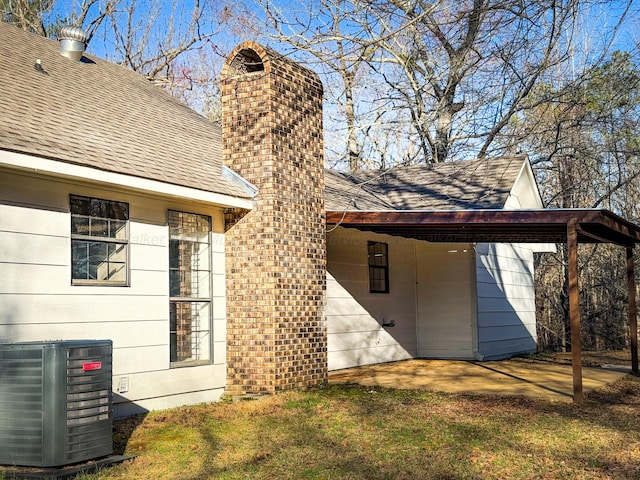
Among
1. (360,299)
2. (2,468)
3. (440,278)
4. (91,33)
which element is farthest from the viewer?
(91,33)

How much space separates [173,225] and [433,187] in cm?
795

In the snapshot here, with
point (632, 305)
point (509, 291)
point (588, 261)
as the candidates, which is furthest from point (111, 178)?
point (588, 261)

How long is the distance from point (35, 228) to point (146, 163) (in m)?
1.74

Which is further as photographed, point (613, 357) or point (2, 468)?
point (613, 357)

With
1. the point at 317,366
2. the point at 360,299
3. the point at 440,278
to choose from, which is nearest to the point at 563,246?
the point at 440,278

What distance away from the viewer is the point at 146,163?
8.84 metres

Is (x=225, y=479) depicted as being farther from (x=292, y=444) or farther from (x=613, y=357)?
(x=613, y=357)

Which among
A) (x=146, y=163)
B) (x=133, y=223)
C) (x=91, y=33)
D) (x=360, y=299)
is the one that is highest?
(x=91, y=33)

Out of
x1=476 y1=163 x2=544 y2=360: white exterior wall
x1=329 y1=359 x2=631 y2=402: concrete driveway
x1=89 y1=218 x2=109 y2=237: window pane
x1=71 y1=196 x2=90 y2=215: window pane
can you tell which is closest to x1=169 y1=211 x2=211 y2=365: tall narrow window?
x1=89 y1=218 x2=109 y2=237: window pane

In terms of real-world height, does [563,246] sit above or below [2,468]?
above

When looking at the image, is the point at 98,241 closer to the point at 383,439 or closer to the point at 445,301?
the point at 383,439

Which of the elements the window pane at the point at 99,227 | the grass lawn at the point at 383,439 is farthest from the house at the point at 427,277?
the window pane at the point at 99,227

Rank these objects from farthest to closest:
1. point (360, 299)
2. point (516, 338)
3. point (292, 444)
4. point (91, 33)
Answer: point (91, 33)
point (516, 338)
point (360, 299)
point (292, 444)

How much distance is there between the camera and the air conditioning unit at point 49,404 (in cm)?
593
